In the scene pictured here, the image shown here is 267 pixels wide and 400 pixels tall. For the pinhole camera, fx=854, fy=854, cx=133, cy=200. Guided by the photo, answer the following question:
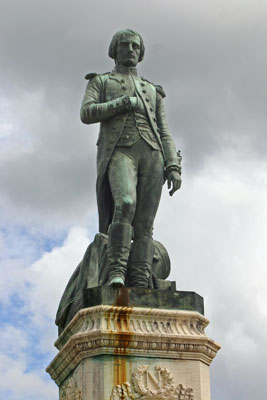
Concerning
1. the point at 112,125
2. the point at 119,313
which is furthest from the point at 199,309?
the point at 112,125

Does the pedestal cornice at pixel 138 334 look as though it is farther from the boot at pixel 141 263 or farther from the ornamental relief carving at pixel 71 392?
the boot at pixel 141 263

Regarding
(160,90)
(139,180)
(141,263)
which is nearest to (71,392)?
(141,263)

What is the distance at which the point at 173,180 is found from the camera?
1369 centimetres

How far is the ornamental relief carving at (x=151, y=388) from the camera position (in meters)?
11.7

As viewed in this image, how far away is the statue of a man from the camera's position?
→ 42.9 feet

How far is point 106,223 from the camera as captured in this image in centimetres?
1371

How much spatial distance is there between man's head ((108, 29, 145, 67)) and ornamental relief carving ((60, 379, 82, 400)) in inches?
→ 209

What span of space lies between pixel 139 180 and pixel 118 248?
1312mm

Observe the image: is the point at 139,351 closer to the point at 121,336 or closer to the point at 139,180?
the point at 121,336

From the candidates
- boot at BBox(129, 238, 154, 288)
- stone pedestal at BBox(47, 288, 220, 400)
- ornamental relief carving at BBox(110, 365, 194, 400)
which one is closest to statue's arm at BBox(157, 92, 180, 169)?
boot at BBox(129, 238, 154, 288)

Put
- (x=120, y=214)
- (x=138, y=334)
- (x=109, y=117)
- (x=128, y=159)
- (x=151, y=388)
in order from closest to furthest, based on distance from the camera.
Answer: (x=151, y=388) < (x=138, y=334) < (x=120, y=214) < (x=128, y=159) < (x=109, y=117)

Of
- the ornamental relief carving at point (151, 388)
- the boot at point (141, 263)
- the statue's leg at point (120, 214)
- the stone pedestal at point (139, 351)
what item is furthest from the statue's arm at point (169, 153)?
the ornamental relief carving at point (151, 388)

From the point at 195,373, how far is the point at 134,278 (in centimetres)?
174

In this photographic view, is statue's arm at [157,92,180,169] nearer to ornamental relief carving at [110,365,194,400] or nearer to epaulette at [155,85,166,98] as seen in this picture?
epaulette at [155,85,166,98]
